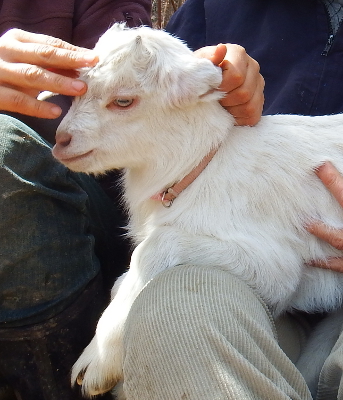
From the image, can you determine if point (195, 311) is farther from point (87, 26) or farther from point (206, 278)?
point (87, 26)

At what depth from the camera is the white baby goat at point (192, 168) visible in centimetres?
186

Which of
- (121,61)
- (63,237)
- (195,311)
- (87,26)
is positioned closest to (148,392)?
(195,311)

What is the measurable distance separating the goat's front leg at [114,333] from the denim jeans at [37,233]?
9.4 inches

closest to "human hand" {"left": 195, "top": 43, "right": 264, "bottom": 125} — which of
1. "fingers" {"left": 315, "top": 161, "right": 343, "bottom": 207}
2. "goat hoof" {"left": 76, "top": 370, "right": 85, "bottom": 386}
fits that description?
"fingers" {"left": 315, "top": 161, "right": 343, "bottom": 207}

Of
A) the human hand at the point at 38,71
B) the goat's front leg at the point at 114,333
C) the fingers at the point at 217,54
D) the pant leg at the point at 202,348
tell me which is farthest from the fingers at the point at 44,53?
the pant leg at the point at 202,348

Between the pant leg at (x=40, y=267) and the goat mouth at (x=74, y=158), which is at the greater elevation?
the goat mouth at (x=74, y=158)

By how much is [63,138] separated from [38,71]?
235 mm

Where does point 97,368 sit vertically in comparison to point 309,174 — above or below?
below

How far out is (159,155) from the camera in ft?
6.70

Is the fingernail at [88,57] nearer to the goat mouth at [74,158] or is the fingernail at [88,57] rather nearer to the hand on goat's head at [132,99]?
the hand on goat's head at [132,99]

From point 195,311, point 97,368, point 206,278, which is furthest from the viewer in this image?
point 97,368

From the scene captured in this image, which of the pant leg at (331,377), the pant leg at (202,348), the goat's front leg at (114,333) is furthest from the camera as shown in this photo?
the goat's front leg at (114,333)

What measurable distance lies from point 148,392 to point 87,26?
6.19ft

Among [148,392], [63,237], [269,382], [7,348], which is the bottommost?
[7,348]
